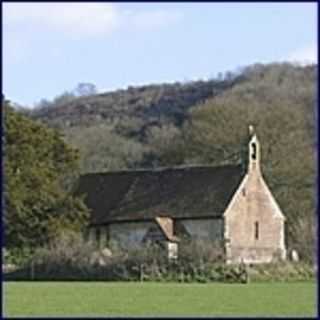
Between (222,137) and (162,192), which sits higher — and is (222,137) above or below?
above

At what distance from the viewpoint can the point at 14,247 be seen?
59.7 m

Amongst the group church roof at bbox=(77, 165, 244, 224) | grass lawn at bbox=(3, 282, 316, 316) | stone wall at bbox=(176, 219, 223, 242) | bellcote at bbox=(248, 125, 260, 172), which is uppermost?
bellcote at bbox=(248, 125, 260, 172)

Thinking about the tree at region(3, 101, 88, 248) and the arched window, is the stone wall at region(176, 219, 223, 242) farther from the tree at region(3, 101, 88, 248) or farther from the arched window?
the tree at region(3, 101, 88, 248)

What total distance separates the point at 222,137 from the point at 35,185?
19.2 meters

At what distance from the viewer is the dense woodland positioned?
6306 centimetres

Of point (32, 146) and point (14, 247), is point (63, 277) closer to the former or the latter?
point (14, 247)

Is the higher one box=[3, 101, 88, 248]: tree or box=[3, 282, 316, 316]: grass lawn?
box=[3, 101, 88, 248]: tree

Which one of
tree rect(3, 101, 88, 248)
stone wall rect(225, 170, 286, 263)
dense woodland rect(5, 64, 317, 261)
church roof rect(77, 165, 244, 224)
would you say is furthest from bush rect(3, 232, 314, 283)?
church roof rect(77, 165, 244, 224)

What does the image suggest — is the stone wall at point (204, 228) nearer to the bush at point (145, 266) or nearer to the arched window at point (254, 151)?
the arched window at point (254, 151)

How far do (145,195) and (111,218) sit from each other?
2856mm

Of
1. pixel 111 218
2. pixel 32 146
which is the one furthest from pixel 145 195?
pixel 32 146

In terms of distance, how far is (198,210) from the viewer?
228ft

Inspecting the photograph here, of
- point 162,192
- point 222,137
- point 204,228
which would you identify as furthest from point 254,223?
point 222,137

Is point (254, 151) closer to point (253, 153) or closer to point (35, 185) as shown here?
point (253, 153)
